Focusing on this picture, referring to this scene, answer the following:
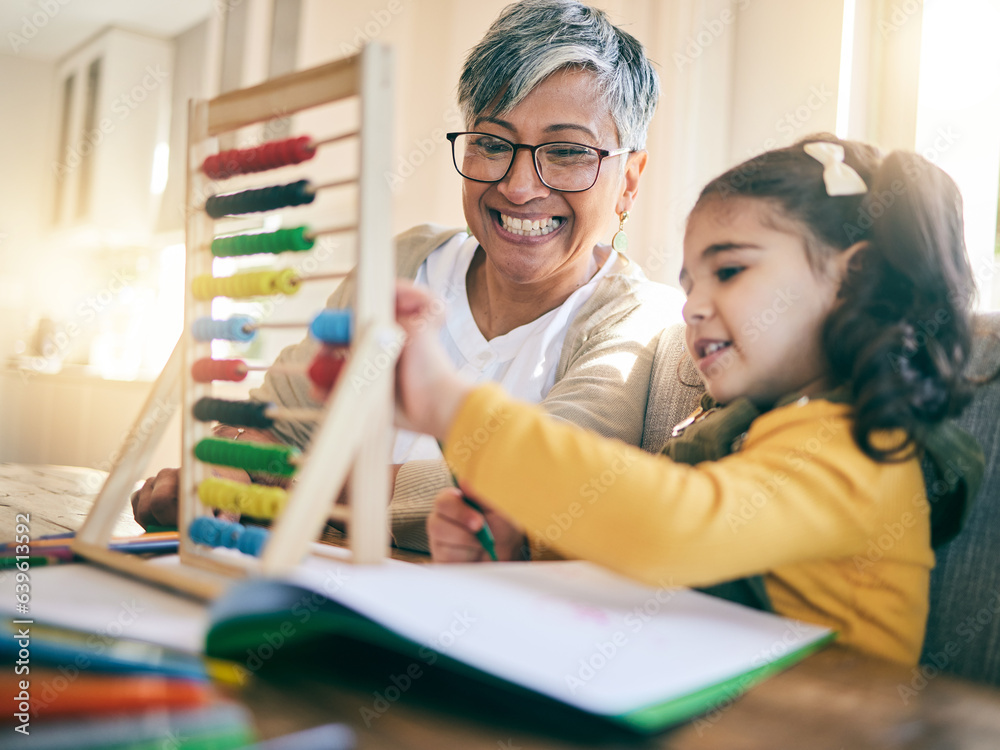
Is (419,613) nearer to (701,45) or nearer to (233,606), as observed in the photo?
(233,606)

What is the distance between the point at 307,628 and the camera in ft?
1.58

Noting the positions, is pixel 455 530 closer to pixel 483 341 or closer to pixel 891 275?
pixel 891 275

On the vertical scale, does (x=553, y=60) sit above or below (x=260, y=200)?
above

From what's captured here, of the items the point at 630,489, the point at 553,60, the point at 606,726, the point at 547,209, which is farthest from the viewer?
the point at 547,209

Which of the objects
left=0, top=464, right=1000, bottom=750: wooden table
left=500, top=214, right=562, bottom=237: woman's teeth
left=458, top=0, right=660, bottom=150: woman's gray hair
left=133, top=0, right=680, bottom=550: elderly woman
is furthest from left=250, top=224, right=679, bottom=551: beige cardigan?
left=0, top=464, right=1000, bottom=750: wooden table

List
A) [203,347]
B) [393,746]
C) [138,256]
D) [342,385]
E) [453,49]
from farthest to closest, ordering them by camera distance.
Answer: [138,256] → [453,49] → [203,347] → [342,385] → [393,746]

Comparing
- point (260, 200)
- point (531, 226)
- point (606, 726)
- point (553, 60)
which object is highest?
point (553, 60)

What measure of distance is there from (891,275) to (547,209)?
75 centimetres

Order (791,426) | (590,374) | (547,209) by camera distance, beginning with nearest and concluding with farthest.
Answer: (791,426)
(590,374)
(547,209)

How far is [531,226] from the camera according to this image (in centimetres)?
143

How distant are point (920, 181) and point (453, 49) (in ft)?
9.92

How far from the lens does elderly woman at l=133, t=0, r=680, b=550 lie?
4.33ft

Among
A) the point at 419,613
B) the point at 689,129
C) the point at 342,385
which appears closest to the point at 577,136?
the point at 342,385

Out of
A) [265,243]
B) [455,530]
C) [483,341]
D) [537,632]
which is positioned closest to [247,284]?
[265,243]
